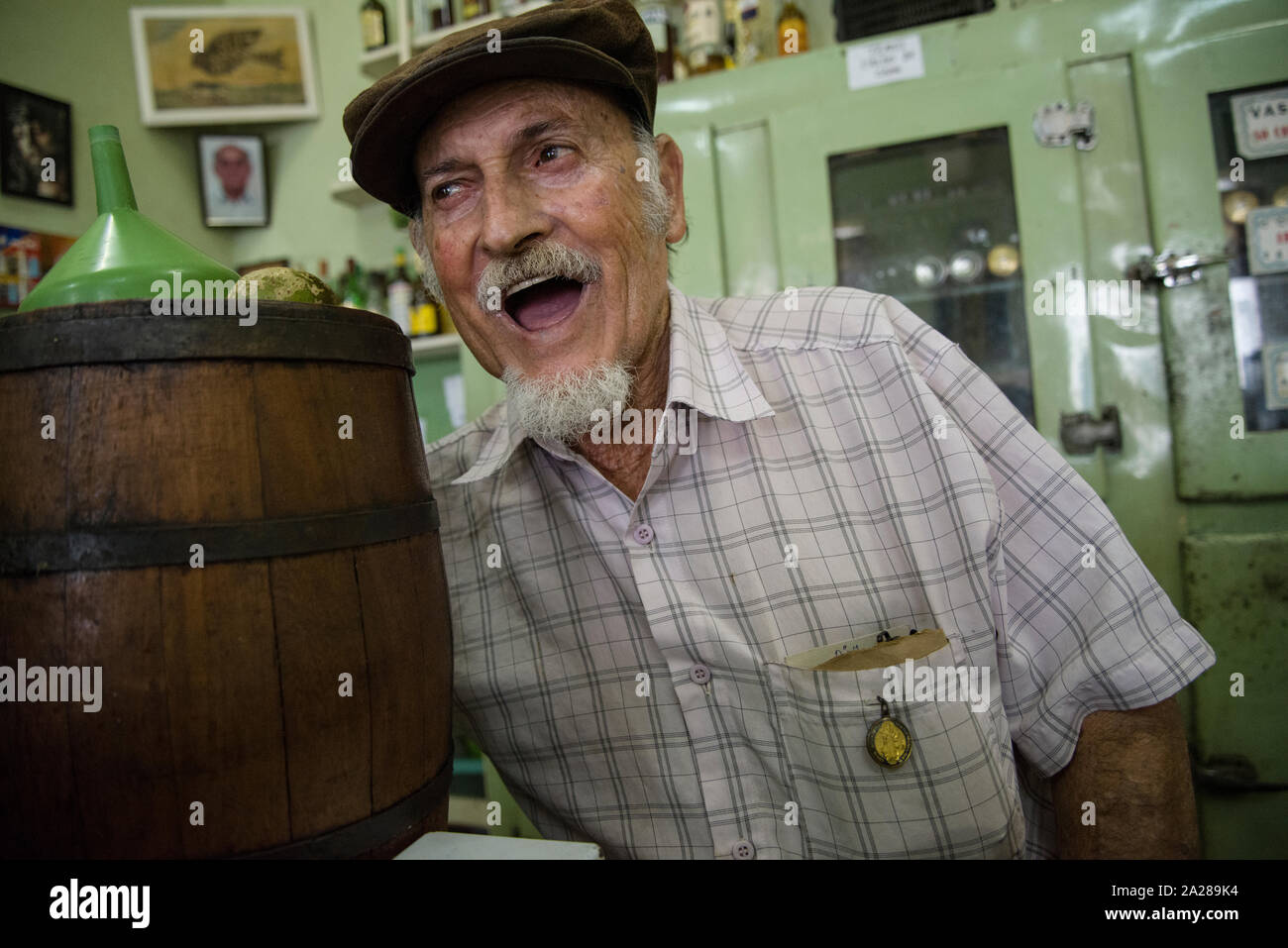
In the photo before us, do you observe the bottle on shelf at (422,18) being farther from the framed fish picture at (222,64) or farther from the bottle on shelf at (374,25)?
the framed fish picture at (222,64)

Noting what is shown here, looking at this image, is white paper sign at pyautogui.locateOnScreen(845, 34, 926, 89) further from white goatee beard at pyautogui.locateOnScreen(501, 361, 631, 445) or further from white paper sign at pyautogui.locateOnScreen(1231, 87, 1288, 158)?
white goatee beard at pyautogui.locateOnScreen(501, 361, 631, 445)

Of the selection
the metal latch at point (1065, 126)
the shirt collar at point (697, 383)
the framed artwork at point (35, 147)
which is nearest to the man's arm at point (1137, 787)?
the shirt collar at point (697, 383)

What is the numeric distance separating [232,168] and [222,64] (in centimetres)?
40

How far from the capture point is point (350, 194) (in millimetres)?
3221

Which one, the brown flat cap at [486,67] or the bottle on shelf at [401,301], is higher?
the bottle on shelf at [401,301]

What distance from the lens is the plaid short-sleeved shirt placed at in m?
0.99

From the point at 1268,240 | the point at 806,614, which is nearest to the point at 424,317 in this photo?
the point at 806,614

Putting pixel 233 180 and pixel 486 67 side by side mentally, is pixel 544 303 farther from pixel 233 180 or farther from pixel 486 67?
pixel 233 180

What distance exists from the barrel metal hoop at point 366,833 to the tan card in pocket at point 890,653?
1.59 feet

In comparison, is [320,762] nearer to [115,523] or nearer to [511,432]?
[115,523]

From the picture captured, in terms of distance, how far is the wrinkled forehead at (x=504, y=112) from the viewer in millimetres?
1018

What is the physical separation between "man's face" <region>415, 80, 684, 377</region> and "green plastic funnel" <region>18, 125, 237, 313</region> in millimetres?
413
